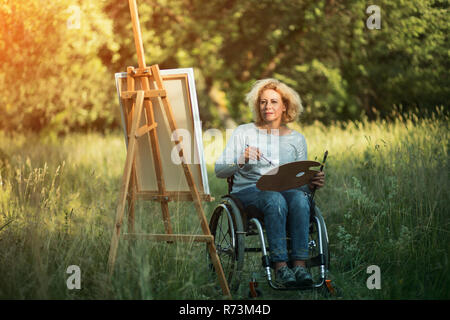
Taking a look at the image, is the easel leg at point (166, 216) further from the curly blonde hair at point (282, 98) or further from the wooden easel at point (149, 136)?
the curly blonde hair at point (282, 98)

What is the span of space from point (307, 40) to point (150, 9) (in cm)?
352

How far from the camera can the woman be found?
316 centimetres

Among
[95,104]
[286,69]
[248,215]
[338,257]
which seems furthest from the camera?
[286,69]

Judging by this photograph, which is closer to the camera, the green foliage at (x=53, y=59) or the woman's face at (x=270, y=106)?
the woman's face at (x=270, y=106)

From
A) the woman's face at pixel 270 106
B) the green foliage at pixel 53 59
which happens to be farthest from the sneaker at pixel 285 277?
the green foliage at pixel 53 59

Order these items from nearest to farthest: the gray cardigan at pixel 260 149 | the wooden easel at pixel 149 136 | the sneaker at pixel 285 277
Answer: the sneaker at pixel 285 277 < the wooden easel at pixel 149 136 < the gray cardigan at pixel 260 149

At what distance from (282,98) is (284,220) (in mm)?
999

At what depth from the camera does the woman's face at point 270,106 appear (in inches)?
144

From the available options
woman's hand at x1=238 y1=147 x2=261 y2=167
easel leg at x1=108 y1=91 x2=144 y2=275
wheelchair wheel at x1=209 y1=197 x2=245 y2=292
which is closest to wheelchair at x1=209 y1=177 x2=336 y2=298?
wheelchair wheel at x1=209 y1=197 x2=245 y2=292

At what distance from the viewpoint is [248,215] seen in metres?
3.38

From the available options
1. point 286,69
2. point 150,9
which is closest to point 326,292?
point 150,9

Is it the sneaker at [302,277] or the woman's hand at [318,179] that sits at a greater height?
the woman's hand at [318,179]

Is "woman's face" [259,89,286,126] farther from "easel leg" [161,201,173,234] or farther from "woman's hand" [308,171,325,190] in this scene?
"easel leg" [161,201,173,234]
